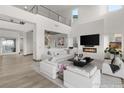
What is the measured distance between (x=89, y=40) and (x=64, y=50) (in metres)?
2.54

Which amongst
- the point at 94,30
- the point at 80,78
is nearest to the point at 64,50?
the point at 94,30

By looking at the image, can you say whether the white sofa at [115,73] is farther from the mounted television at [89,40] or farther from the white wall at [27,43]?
the white wall at [27,43]

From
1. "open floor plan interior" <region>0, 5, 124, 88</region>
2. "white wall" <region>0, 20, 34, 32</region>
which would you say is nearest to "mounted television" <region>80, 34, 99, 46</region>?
"open floor plan interior" <region>0, 5, 124, 88</region>

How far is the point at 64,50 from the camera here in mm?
9500

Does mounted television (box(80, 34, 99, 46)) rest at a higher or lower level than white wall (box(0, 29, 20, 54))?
lower

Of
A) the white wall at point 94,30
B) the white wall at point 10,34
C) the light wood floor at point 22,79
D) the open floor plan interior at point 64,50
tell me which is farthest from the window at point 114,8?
the white wall at point 10,34

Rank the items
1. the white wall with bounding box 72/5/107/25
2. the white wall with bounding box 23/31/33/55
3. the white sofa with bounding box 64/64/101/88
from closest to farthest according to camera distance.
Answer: the white sofa with bounding box 64/64/101/88
the white wall with bounding box 72/5/107/25
the white wall with bounding box 23/31/33/55

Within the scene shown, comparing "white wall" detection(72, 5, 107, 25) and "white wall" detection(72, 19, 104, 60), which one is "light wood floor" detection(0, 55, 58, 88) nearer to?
"white wall" detection(72, 19, 104, 60)

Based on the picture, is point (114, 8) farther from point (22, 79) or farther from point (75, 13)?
point (22, 79)

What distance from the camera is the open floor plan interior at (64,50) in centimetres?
325

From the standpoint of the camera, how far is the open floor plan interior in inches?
128

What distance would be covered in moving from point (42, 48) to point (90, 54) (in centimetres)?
446
